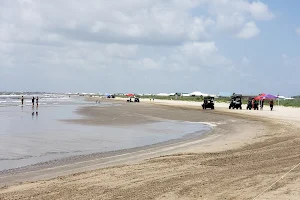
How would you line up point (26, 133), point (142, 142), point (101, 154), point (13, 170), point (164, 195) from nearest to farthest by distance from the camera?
point (164, 195), point (13, 170), point (101, 154), point (142, 142), point (26, 133)

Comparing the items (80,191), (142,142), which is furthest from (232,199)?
(142,142)

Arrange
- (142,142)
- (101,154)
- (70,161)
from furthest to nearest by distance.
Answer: (142,142) < (101,154) < (70,161)

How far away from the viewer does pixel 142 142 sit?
746 inches

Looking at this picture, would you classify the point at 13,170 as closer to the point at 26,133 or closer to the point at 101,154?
the point at 101,154

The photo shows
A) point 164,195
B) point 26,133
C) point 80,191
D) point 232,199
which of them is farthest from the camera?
point 26,133

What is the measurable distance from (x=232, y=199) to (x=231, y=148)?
28.2ft

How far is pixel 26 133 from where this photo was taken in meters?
22.2

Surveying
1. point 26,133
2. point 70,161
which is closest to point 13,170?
point 70,161

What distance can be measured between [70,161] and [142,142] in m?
6.43

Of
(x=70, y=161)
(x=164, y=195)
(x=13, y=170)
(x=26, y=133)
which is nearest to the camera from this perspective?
(x=164, y=195)

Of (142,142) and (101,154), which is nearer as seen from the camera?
(101,154)

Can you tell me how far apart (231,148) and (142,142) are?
518 cm

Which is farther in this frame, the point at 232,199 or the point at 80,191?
the point at 80,191

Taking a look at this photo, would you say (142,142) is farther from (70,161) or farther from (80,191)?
(80,191)
